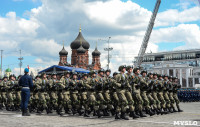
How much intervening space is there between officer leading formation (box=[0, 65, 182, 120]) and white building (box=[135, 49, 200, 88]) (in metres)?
86.5

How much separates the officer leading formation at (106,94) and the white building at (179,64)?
284 feet

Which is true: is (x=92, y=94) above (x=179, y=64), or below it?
below

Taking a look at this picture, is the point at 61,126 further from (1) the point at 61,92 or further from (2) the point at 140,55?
(2) the point at 140,55

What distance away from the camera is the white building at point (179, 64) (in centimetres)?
9881

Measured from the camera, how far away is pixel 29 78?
40.9ft

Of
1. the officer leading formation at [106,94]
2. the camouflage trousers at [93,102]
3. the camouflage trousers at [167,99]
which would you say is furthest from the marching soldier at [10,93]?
the camouflage trousers at [167,99]

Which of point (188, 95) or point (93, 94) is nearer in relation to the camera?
point (93, 94)

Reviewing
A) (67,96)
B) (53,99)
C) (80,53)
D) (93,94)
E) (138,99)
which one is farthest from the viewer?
(80,53)

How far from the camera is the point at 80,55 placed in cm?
10081

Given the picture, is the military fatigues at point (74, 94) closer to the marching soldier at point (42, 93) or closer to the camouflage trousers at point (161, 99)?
the marching soldier at point (42, 93)

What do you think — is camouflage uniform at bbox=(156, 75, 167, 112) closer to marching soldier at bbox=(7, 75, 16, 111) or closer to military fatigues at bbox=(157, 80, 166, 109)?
military fatigues at bbox=(157, 80, 166, 109)

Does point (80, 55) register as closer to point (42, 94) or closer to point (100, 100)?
point (42, 94)

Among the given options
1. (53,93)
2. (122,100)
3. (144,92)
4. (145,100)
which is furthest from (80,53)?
(122,100)

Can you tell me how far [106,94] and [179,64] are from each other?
93.4m
